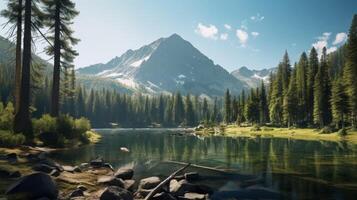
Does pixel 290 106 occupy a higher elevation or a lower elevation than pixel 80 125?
higher

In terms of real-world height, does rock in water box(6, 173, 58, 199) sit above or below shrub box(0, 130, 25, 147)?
below

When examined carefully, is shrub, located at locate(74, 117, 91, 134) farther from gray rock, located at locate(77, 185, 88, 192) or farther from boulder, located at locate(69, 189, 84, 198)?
boulder, located at locate(69, 189, 84, 198)

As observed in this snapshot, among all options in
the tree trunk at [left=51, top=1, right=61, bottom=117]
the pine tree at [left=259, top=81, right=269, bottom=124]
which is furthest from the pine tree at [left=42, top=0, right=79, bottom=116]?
the pine tree at [left=259, top=81, right=269, bottom=124]

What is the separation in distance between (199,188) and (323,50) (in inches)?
5811

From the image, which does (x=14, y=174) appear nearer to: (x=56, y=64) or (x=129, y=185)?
(x=129, y=185)

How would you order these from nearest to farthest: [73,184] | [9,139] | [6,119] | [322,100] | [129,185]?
[73,184] → [129,185] → [9,139] → [6,119] → [322,100]

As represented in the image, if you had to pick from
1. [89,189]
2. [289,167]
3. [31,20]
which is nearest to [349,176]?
[289,167]

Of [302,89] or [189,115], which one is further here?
[189,115]

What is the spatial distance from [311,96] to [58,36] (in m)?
79.5

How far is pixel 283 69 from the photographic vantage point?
117m

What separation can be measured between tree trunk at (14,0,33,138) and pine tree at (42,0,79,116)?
8.98m

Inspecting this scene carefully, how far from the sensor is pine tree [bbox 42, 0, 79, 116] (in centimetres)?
4016

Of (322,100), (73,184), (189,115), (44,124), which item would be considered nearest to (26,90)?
(44,124)

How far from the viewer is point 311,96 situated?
317ft
